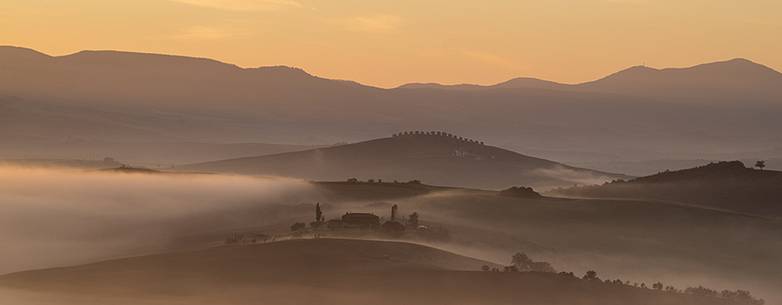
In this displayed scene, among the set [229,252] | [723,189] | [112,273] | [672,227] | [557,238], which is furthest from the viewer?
[723,189]

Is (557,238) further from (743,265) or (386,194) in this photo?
(386,194)

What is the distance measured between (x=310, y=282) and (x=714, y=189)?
91168 millimetres

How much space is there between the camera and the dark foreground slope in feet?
224

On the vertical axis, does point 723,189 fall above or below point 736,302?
above

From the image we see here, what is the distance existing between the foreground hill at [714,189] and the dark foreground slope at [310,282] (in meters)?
69.5

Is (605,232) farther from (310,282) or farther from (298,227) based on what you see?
(310,282)

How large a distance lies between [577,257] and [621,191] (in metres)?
53.7

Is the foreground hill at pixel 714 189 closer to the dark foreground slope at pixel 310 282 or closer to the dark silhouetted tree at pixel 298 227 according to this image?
the dark silhouetted tree at pixel 298 227

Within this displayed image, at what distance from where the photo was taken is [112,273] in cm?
7812

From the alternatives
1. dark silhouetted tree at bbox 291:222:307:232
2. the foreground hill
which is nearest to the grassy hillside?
dark silhouetted tree at bbox 291:222:307:232

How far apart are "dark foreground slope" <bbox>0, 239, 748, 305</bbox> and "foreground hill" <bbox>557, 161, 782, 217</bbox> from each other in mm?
69533

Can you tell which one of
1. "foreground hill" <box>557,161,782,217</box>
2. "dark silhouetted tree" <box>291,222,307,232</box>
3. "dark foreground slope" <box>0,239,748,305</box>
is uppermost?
"foreground hill" <box>557,161,782,217</box>

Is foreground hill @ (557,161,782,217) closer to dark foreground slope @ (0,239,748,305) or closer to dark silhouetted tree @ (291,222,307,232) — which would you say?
dark silhouetted tree @ (291,222,307,232)

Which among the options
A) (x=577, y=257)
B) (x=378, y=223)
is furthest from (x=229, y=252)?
(x=577, y=257)
